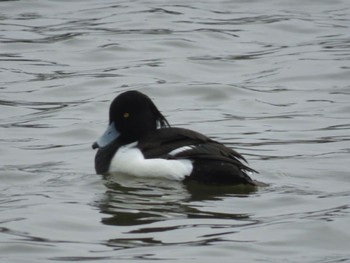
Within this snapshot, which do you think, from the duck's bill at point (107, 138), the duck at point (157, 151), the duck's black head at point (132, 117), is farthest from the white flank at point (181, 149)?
the duck's bill at point (107, 138)

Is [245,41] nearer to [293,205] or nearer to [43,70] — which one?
[43,70]

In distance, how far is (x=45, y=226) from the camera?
27.6 feet

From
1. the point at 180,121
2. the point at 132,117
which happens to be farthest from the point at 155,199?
the point at 180,121

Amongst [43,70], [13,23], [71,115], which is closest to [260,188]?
[71,115]

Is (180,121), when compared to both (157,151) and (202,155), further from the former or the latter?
(202,155)

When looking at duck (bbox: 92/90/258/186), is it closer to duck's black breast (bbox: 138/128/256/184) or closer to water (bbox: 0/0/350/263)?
duck's black breast (bbox: 138/128/256/184)

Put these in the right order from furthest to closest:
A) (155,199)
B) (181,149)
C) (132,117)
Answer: (132,117), (181,149), (155,199)

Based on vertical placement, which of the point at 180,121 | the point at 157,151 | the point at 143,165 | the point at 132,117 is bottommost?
the point at 180,121

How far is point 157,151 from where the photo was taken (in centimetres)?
973

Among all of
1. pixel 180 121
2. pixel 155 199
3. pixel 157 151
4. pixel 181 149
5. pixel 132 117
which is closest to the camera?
pixel 155 199

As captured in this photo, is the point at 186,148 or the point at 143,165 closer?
the point at 186,148

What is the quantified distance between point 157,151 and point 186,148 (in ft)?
0.90

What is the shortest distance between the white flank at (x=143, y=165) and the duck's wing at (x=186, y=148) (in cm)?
5

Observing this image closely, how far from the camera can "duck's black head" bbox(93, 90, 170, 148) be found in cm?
1020
